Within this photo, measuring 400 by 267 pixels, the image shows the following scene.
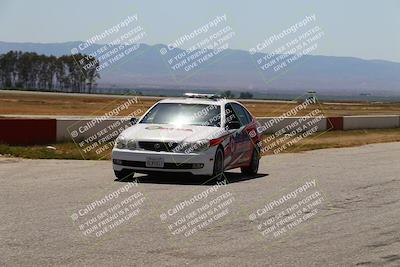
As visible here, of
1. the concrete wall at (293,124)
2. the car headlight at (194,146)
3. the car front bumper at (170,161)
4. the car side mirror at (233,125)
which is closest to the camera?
the car front bumper at (170,161)

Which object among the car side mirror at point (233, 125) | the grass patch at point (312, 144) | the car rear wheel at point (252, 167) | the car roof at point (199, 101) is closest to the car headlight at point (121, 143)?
the car roof at point (199, 101)

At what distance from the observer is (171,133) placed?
1217cm

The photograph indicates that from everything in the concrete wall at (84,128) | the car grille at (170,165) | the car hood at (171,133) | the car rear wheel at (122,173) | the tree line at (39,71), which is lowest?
the tree line at (39,71)

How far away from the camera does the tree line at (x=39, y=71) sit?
177 m

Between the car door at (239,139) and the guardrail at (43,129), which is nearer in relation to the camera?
the car door at (239,139)

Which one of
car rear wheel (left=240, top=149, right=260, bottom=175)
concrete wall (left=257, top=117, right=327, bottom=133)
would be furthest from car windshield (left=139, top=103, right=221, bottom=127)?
concrete wall (left=257, top=117, right=327, bottom=133)

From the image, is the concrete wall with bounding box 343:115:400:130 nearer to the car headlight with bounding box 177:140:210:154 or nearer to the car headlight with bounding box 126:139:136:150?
the car headlight with bounding box 177:140:210:154

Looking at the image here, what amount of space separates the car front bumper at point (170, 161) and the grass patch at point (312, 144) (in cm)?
525

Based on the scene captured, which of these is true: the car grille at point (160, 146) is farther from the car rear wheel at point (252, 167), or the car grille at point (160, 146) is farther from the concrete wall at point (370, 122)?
the concrete wall at point (370, 122)

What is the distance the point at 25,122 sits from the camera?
1880cm

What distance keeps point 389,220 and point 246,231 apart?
6.79ft

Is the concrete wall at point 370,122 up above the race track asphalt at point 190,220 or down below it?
below

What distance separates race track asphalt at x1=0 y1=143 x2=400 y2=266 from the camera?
21.0 feet

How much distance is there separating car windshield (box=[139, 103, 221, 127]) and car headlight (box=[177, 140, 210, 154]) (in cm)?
82
